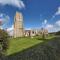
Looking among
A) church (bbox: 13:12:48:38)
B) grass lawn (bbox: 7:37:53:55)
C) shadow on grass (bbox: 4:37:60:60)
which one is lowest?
shadow on grass (bbox: 4:37:60:60)

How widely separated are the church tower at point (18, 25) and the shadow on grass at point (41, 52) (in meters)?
0.44

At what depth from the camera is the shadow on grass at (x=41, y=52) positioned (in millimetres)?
4227

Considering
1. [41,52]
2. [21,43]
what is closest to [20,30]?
[21,43]

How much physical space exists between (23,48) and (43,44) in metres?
0.51

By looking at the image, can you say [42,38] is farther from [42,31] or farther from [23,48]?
[23,48]

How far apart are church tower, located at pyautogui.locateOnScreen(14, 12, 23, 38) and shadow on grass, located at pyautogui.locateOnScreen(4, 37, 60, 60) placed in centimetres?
44

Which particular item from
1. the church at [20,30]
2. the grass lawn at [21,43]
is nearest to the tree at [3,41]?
the grass lawn at [21,43]

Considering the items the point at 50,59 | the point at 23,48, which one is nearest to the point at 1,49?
the point at 23,48

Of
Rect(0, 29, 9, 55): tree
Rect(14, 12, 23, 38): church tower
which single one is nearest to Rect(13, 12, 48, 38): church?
Rect(14, 12, 23, 38): church tower

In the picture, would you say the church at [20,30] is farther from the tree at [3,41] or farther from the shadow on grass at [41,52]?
the tree at [3,41]

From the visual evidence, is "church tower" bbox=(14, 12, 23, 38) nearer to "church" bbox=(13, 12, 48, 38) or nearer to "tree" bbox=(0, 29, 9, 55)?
"church" bbox=(13, 12, 48, 38)

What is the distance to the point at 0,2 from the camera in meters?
4.35

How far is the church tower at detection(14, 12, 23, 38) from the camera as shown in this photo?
4449 millimetres

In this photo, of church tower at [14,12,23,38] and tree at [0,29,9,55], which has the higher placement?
church tower at [14,12,23,38]
